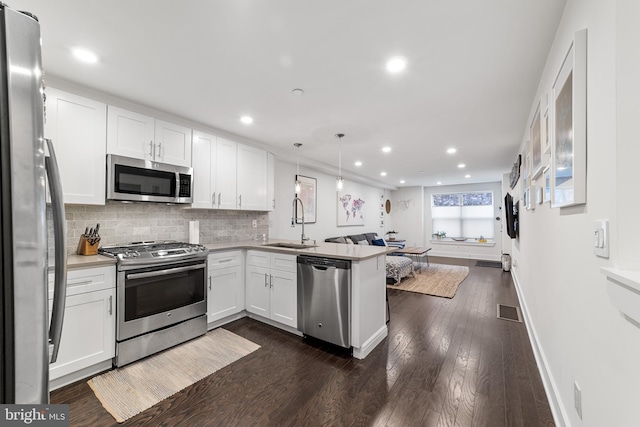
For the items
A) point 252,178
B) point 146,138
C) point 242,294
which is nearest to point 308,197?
point 252,178

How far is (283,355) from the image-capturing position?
2.57 m

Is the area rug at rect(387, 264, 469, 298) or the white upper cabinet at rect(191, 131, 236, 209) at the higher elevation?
the white upper cabinet at rect(191, 131, 236, 209)

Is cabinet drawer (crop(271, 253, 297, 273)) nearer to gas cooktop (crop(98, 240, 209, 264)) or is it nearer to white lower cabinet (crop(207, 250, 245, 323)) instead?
white lower cabinet (crop(207, 250, 245, 323))

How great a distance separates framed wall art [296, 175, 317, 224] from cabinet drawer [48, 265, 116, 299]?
3.44 metres

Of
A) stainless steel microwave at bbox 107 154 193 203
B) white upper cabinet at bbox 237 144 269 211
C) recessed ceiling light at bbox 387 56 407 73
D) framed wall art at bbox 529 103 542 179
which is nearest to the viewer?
recessed ceiling light at bbox 387 56 407 73

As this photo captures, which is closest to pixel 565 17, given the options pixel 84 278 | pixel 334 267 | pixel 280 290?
pixel 334 267

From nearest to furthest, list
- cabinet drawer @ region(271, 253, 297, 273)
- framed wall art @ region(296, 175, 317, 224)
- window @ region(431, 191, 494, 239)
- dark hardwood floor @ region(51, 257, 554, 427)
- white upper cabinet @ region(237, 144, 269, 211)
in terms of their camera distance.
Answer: dark hardwood floor @ region(51, 257, 554, 427) → cabinet drawer @ region(271, 253, 297, 273) → white upper cabinet @ region(237, 144, 269, 211) → framed wall art @ region(296, 175, 317, 224) → window @ region(431, 191, 494, 239)

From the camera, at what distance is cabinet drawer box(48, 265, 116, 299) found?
2100 millimetres

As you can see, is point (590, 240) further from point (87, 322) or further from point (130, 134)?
point (130, 134)

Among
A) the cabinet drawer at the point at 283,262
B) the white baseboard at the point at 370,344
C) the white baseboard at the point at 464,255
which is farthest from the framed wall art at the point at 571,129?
the white baseboard at the point at 464,255

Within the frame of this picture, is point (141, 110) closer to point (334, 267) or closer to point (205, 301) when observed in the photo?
point (205, 301)

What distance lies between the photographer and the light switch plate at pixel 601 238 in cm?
100

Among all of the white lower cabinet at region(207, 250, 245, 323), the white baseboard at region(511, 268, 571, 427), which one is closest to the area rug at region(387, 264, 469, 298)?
the white baseboard at region(511, 268, 571, 427)

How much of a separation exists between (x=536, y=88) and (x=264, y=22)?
8.13 ft
